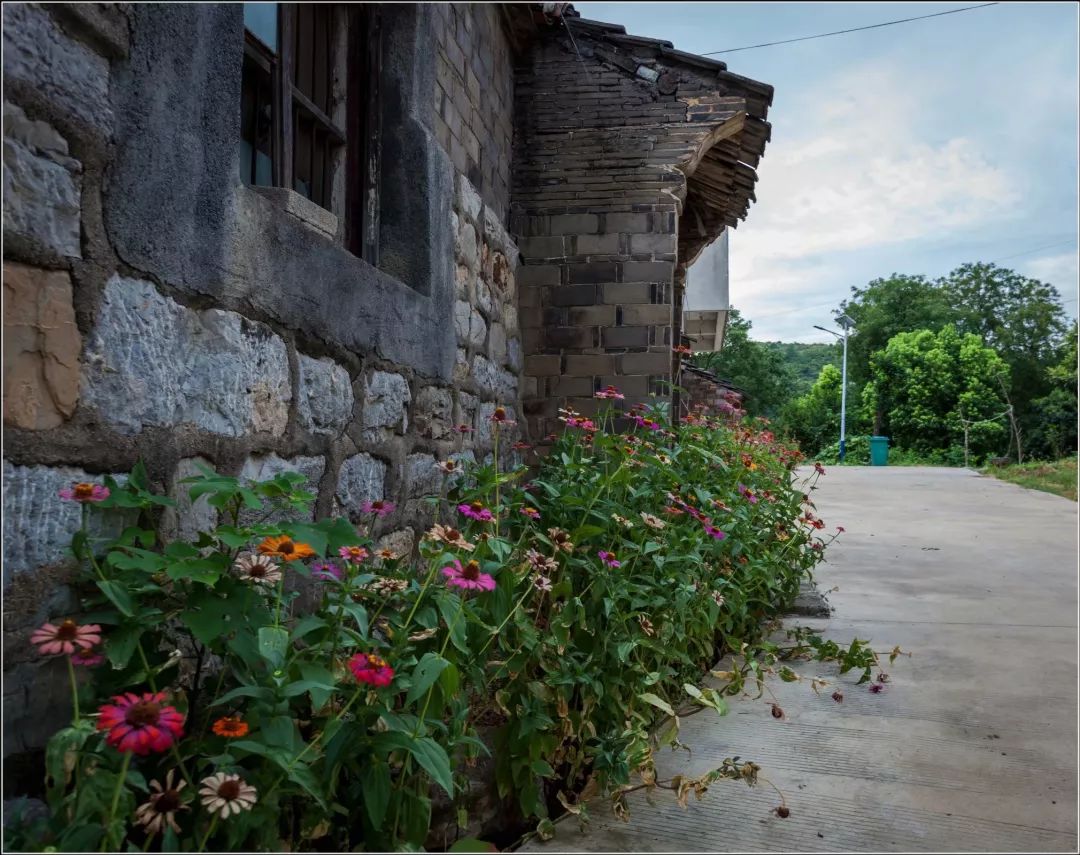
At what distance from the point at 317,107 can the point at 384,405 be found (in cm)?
107

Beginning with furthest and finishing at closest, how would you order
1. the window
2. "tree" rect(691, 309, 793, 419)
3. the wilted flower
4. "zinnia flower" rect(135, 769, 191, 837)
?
"tree" rect(691, 309, 793, 419), the window, the wilted flower, "zinnia flower" rect(135, 769, 191, 837)

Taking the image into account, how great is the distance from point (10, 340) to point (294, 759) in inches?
31.1

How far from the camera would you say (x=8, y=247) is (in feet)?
4.05

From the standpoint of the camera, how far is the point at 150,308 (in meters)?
1.54

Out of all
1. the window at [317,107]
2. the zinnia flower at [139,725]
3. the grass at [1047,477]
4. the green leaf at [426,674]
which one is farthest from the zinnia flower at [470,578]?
the grass at [1047,477]

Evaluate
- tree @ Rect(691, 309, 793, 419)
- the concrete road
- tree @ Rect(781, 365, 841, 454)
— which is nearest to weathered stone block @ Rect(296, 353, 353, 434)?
the concrete road

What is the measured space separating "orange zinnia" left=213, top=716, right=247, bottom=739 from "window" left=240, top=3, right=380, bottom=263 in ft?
5.42

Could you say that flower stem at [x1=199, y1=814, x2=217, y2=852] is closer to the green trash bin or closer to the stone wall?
the stone wall

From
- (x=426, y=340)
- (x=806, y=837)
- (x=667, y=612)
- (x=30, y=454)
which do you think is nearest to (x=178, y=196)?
(x=30, y=454)

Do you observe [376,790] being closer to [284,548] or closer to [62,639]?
[284,548]

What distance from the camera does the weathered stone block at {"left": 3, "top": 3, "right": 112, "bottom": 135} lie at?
124 centimetres

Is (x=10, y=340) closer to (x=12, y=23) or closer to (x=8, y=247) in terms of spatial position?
(x=8, y=247)

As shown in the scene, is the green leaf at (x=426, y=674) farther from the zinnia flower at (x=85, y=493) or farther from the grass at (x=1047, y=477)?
the grass at (x=1047, y=477)

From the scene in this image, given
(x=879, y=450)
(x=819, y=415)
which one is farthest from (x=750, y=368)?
(x=879, y=450)
